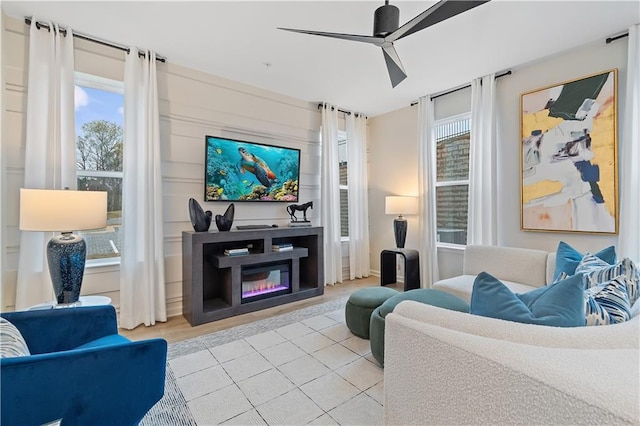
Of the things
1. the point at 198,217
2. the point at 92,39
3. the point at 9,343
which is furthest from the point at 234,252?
the point at 92,39

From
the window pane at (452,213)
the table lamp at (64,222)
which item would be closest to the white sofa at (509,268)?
the window pane at (452,213)

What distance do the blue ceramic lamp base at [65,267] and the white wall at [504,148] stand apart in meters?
3.96

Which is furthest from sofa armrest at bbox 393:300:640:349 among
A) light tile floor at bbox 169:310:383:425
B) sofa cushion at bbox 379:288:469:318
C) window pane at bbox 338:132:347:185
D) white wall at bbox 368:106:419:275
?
window pane at bbox 338:132:347:185

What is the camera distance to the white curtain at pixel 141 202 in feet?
9.03

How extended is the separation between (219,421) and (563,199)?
3.60 metres

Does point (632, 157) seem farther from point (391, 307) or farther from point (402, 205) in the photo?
point (391, 307)

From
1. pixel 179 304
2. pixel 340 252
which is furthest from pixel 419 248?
pixel 179 304

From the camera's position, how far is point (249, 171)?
3.58 metres

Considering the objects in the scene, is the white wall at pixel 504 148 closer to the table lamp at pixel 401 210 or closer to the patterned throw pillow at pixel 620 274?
the table lamp at pixel 401 210

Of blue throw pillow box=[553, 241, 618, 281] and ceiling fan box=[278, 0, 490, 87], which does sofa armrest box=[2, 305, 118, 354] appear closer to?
ceiling fan box=[278, 0, 490, 87]

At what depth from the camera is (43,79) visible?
7.95 feet

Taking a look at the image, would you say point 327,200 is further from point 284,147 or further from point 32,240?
point 32,240

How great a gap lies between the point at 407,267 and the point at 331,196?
1.50m

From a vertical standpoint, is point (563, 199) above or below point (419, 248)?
above
